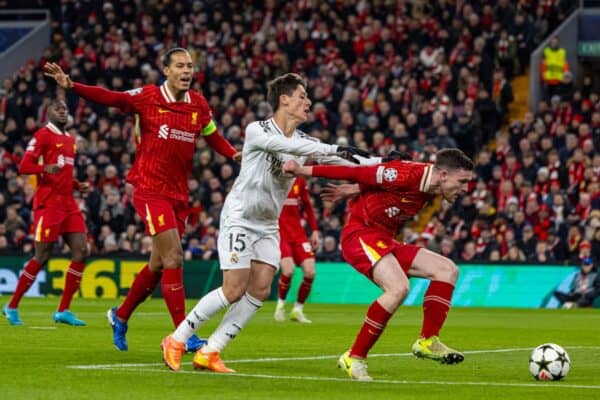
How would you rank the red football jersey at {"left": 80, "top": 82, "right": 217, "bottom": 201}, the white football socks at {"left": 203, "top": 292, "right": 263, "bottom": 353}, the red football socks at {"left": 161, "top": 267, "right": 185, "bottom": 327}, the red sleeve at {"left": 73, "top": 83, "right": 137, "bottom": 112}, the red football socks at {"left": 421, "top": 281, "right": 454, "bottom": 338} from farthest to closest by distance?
the red football jersey at {"left": 80, "top": 82, "right": 217, "bottom": 201}, the red football socks at {"left": 161, "top": 267, "right": 185, "bottom": 327}, the red sleeve at {"left": 73, "top": 83, "right": 137, "bottom": 112}, the red football socks at {"left": 421, "top": 281, "right": 454, "bottom": 338}, the white football socks at {"left": 203, "top": 292, "right": 263, "bottom": 353}

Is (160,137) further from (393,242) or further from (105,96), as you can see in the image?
(393,242)

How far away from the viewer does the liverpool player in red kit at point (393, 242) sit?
10562 mm

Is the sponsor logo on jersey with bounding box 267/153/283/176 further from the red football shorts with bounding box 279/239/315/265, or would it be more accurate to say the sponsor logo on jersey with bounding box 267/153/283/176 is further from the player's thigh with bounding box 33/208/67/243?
the red football shorts with bounding box 279/239/315/265

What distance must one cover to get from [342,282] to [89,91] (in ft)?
52.1

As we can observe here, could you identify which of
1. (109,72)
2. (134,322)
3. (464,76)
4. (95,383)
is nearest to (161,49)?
(109,72)

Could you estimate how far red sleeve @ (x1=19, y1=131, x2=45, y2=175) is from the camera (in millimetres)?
17328

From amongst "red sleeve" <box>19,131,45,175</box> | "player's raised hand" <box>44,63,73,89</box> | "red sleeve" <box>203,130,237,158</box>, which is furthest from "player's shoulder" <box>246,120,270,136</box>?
"red sleeve" <box>19,131,45,175</box>

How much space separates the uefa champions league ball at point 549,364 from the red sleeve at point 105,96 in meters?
4.35

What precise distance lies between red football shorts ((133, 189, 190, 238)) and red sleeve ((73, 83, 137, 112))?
801mm

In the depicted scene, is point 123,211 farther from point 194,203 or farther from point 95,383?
point 95,383

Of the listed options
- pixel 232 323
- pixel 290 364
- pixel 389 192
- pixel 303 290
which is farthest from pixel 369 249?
pixel 303 290

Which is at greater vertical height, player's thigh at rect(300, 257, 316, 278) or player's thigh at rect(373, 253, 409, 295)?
player's thigh at rect(373, 253, 409, 295)

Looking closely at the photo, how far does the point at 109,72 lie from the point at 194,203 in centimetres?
680

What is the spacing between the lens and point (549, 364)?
1068cm
